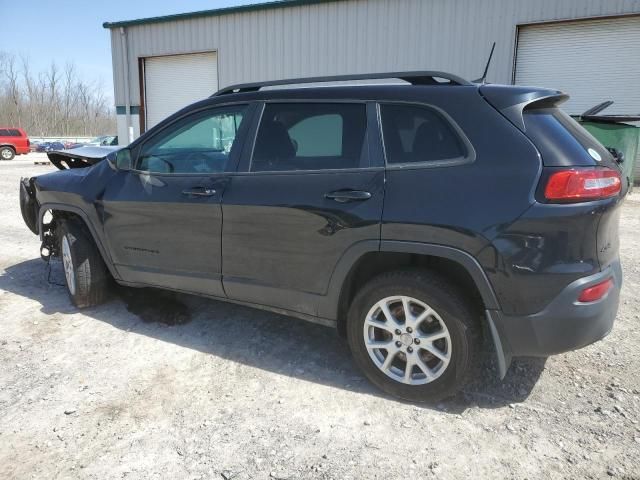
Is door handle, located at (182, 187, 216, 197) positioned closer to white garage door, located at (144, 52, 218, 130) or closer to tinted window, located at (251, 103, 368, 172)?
tinted window, located at (251, 103, 368, 172)

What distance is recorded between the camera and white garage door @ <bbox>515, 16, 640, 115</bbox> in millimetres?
12602

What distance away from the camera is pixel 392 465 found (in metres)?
2.35

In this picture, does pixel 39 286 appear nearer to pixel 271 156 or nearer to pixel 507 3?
pixel 271 156

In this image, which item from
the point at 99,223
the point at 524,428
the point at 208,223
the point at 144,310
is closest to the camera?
the point at 524,428

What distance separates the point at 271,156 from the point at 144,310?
6.16ft

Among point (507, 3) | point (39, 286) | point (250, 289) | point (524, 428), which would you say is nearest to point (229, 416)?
point (250, 289)

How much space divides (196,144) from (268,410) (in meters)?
1.95

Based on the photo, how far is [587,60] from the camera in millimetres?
12984

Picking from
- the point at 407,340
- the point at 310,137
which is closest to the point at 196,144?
the point at 310,137

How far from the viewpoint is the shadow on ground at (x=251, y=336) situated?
3.04m

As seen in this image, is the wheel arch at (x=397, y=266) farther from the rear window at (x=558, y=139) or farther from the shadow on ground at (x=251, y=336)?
the rear window at (x=558, y=139)

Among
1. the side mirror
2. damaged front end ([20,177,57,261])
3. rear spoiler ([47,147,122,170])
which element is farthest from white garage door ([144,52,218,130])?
the side mirror

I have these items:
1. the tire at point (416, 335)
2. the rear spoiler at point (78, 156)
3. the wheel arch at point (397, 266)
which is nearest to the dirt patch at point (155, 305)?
the rear spoiler at point (78, 156)

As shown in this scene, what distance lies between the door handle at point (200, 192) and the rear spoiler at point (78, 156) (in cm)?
177
